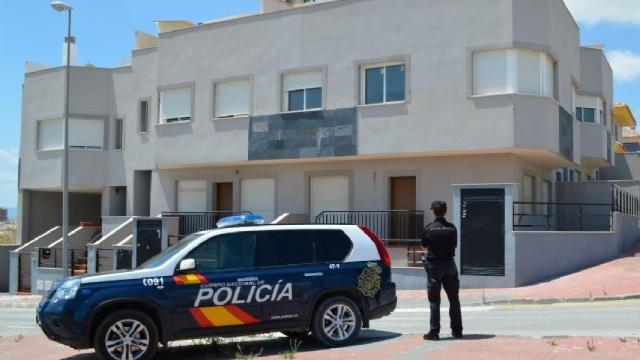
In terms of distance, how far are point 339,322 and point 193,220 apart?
18829 millimetres

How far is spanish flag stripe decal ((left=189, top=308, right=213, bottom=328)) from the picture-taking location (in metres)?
9.79

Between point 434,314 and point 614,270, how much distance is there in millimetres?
11505

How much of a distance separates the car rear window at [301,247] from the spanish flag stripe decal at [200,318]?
→ 40.6 inches

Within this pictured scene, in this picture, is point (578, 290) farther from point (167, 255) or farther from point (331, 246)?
point (167, 255)

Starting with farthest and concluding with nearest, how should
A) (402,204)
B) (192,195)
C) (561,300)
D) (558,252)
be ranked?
(192,195) → (402,204) → (558,252) → (561,300)

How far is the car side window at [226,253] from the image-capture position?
1002 cm

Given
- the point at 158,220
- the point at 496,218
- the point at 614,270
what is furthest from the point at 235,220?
the point at 158,220

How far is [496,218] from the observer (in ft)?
65.8

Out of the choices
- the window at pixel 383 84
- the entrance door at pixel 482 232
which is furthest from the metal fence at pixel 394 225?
the window at pixel 383 84

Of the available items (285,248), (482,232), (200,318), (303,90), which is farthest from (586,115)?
(200,318)

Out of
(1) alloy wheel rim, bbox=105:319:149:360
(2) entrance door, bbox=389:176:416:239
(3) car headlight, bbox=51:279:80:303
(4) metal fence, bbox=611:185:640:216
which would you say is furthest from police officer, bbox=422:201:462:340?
(4) metal fence, bbox=611:185:640:216

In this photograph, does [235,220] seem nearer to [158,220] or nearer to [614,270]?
[614,270]

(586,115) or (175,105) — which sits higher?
(586,115)

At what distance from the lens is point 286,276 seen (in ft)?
33.8
